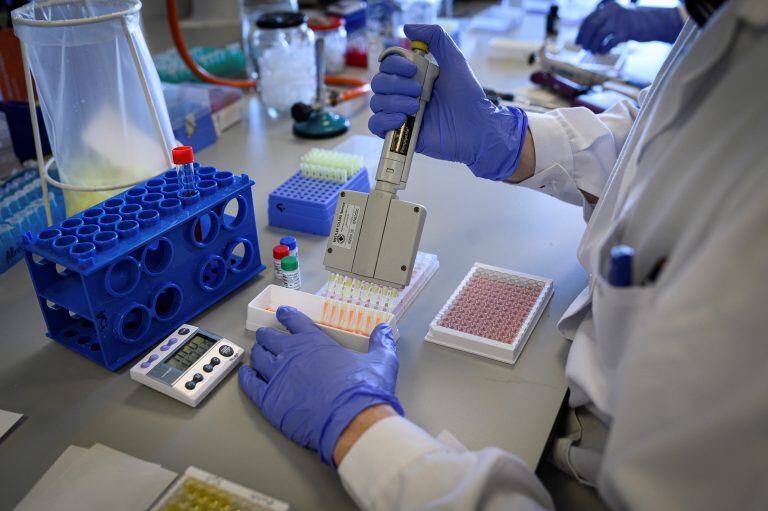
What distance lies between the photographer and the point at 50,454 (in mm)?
779

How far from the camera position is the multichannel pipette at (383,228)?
2.90 feet

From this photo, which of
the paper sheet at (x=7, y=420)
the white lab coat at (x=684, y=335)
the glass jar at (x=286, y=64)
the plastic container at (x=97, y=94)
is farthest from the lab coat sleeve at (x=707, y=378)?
the glass jar at (x=286, y=64)

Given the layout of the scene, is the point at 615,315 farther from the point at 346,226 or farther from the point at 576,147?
the point at 576,147

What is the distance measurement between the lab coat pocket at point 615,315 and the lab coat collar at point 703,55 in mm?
195

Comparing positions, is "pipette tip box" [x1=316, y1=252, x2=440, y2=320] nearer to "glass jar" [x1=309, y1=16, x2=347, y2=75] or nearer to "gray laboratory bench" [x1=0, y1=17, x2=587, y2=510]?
"gray laboratory bench" [x1=0, y1=17, x2=587, y2=510]

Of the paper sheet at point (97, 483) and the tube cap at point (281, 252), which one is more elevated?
the tube cap at point (281, 252)

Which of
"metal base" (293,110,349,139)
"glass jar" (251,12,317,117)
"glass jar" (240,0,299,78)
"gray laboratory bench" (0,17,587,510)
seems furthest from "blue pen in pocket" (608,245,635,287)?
"glass jar" (240,0,299,78)

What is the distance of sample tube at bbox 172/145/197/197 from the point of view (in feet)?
3.12

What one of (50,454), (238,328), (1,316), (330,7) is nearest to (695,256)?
(238,328)

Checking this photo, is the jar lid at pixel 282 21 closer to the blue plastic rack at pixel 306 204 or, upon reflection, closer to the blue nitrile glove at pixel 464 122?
the blue plastic rack at pixel 306 204

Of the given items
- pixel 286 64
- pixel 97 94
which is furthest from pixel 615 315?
pixel 286 64

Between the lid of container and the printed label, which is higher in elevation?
the printed label

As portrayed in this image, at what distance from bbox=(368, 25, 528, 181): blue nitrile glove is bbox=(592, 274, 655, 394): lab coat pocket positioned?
433mm

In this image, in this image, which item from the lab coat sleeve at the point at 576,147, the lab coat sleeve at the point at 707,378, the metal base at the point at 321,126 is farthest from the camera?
the metal base at the point at 321,126
